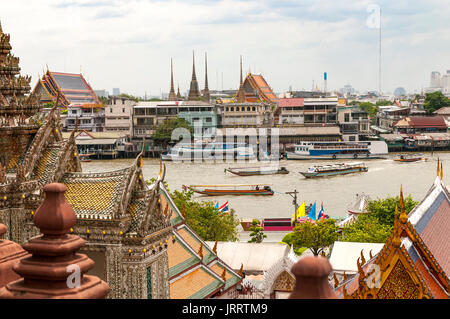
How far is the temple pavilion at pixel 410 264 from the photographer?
682 centimetres

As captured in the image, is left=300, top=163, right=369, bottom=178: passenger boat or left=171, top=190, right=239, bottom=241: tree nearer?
left=171, top=190, right=239, bottom=241: tree

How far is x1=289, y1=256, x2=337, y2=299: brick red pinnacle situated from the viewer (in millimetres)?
2049

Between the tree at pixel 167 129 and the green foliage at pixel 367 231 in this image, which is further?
the tree at pixel 167 129

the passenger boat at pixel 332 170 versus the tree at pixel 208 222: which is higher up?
the tree at pixel 208 222

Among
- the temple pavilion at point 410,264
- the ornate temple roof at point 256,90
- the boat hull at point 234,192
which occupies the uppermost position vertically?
the ornate temple roof at point 256,90

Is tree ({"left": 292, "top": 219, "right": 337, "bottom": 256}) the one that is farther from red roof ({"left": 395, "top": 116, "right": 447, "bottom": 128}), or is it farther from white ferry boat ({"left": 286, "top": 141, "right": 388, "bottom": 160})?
red roof ({"left": 395, "top": 116, "right": 447, "bottom": 128})

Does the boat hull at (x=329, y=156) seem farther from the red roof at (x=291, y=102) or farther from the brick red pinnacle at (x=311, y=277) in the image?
the brick red pinnacle at (x=311, y=277)

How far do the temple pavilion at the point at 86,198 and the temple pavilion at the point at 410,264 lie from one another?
101 inches

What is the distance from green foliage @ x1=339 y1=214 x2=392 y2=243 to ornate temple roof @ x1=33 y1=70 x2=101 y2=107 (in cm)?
5251

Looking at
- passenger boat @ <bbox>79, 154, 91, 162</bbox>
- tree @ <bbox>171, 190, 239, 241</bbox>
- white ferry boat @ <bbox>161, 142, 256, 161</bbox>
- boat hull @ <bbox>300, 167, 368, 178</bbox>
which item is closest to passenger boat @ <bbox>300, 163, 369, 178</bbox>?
boat hull @ <bbox>300, 167, 368, 178</bbox>

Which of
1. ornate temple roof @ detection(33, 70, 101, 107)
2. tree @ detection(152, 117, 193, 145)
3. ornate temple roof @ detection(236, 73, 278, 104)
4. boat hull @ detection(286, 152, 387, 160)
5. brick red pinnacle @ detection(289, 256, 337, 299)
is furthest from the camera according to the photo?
ornate temple roof @ detection(236, 73, 278, 104)

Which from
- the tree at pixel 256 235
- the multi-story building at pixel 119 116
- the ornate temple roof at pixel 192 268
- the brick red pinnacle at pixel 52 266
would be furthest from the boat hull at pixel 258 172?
the brick red pinnacle at pixel 52 266

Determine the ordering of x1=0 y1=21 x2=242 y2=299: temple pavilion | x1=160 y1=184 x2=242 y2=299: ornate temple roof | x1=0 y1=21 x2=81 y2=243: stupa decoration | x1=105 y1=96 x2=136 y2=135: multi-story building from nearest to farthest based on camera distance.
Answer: x1=0 y1=21 x2=242 y2=299: temple pavilion
x1=0 y1=21 x2=81 y2=243: stupa decoration
x1=160 y1=184 x2=242 y2=299: ornate temple roof
x1=105 y1=96 x2=136 y2=135: multi-story building

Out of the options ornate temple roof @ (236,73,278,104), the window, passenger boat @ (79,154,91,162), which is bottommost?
passenger boat @ (79,154,91,162)
